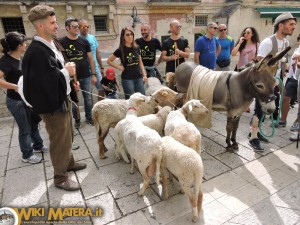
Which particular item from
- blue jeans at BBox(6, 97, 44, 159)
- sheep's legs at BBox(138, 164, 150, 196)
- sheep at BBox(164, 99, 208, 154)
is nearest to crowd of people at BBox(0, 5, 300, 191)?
blue jeans at BBox(6, 97, 44, 159)

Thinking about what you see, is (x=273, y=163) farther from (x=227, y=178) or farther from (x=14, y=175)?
(x=14, y=175)

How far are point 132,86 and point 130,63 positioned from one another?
22.0 inches

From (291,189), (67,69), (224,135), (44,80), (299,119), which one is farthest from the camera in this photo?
(224,135)

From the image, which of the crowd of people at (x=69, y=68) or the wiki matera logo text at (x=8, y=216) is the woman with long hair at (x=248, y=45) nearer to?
the crowd of people at (x=69, y=68)

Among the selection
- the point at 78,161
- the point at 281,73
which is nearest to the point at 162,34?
the point at 281,73

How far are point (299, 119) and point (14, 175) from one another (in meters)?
5.76

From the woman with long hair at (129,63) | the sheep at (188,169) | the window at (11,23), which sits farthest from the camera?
the window at (11,23)

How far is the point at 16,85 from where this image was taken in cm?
362

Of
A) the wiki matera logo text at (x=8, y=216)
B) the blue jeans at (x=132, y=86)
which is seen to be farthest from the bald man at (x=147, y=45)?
the wiki matera logo text at (x=8, y=216)

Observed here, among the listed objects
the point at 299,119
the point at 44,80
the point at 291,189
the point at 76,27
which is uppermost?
the point at 76,27

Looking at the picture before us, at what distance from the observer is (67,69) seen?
292cm

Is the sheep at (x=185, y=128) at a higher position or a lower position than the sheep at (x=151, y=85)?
lower

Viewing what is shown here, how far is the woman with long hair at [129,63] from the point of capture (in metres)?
4.95

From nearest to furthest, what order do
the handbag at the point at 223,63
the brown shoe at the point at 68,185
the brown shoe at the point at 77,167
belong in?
1. the brown shoe at the point at 68,185
2. the brown shoe at the point at 77,167
3. the handbag at the point at 223,63
